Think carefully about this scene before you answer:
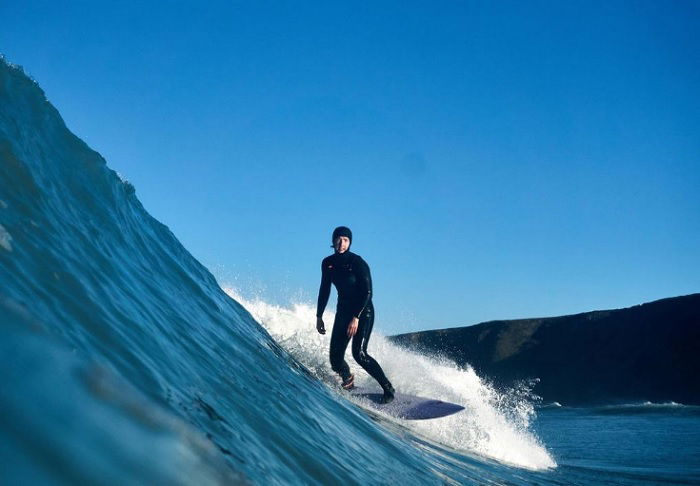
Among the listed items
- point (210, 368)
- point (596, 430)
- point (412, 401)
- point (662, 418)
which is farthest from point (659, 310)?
point (210, 368)

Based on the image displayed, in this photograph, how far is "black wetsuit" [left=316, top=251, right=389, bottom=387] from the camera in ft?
23.5

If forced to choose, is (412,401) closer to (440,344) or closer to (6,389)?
(6,389)

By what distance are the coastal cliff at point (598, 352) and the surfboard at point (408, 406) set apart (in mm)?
19034

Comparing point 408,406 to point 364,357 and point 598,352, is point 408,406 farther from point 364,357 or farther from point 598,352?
point 598,352

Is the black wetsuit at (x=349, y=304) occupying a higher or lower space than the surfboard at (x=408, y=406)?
higher

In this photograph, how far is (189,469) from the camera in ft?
4.83

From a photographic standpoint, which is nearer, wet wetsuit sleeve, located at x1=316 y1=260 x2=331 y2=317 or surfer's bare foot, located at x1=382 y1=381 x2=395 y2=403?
surfer's bare foot, located at x1=382 y1=381 x2=395 y2=403

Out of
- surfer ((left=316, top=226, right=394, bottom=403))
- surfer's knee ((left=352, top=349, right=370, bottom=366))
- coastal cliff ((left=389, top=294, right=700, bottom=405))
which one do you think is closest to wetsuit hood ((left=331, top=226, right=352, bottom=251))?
surfer ((left=316, top=226, right=394, bottom=403))

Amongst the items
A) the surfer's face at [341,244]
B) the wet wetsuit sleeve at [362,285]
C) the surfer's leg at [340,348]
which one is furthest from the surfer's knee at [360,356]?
the surfer's face at [341,244]

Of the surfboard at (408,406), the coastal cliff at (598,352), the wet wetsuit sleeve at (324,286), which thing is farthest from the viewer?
the coastal cliff at (598,352)

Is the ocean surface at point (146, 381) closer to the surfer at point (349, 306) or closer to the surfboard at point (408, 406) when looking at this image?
the surfboard at point (408, 406)

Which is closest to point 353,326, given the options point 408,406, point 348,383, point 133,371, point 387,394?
point 348,383

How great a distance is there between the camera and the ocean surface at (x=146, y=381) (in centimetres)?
132

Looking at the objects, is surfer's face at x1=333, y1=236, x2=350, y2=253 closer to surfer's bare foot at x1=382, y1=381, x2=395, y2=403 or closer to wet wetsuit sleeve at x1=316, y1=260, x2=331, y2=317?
wet wetsuit sleeve at x1=316, y1=260, x2=331, y2=317
